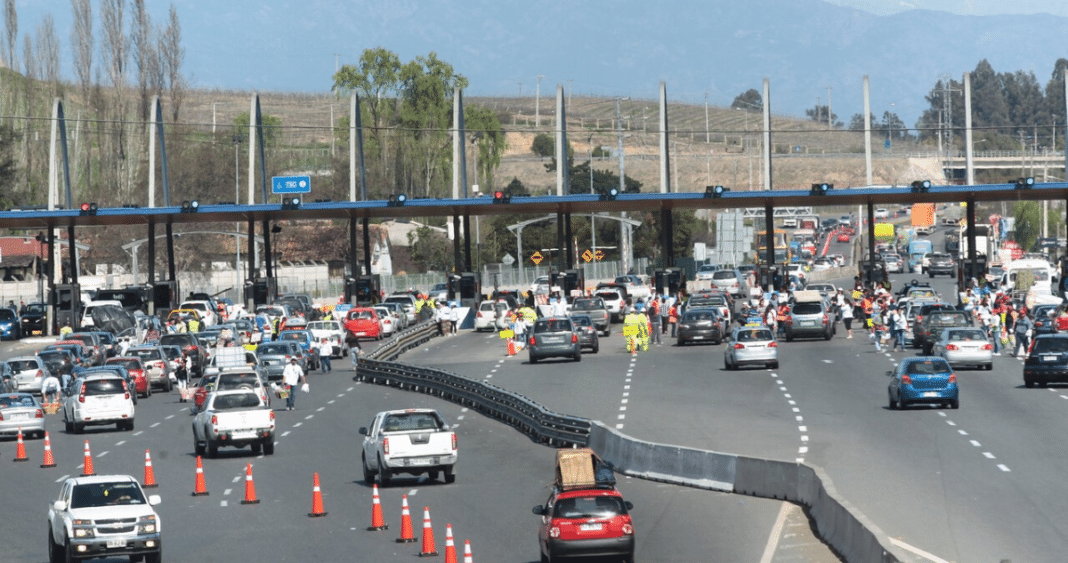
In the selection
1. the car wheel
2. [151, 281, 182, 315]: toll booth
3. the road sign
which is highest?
the road sign

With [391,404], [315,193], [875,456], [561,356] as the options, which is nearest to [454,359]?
[561,356]

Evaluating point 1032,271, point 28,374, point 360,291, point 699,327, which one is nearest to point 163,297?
point 360,291

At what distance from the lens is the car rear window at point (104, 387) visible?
1518 inches

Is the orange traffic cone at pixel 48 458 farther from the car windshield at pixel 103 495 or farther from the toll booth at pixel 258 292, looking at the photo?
the toll booth at pixel 258 292

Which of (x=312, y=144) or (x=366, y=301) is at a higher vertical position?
(x=312, y=144)

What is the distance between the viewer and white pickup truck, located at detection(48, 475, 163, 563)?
20188 millimetres

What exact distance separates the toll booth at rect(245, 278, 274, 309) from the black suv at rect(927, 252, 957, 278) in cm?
4863

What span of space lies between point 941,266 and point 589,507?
88.6m

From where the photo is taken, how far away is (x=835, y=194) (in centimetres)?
7081

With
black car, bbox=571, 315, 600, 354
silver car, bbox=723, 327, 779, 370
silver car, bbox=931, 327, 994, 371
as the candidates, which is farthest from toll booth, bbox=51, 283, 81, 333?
silver car, bbox=931, 327, 994, 371

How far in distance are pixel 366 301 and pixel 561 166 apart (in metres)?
11.3

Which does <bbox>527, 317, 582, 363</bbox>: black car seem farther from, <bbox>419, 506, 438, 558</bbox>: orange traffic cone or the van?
<bbox>419, 506, 438, 558</bbox>: orange traffic cone

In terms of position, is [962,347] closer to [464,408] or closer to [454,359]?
[464,408]

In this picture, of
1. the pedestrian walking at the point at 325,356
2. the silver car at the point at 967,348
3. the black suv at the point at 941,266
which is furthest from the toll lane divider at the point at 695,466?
the black suv at the point at 941,266
